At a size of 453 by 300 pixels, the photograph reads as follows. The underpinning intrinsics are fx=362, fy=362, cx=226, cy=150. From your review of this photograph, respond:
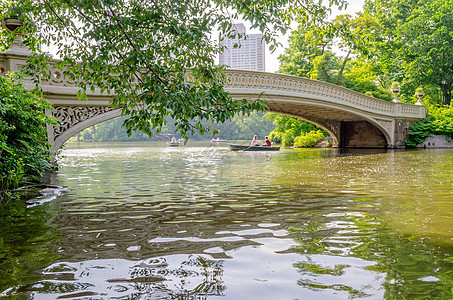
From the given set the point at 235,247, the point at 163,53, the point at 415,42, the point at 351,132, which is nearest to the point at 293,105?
the point at 351,132

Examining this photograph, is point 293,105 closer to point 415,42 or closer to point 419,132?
point 419,132

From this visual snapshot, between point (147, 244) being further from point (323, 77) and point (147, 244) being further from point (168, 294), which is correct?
point (323, 77)

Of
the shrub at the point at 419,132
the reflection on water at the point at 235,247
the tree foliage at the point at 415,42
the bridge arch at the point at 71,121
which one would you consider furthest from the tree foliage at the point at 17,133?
the tree foliage at the point at 415,42

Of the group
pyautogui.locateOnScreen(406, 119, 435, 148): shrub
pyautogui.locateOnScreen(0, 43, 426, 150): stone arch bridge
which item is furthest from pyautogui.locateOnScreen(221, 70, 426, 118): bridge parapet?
pyautogui.locateOnScreen(406, 119, 435, 148): shrub

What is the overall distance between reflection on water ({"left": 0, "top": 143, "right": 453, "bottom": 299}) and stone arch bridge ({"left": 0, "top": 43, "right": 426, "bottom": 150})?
1.21m

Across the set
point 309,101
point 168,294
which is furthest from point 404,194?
point 309,101

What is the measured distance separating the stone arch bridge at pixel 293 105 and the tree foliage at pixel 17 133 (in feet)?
6.89

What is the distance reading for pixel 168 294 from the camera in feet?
6.10

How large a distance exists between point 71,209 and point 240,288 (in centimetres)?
296

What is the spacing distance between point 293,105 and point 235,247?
14.2 m

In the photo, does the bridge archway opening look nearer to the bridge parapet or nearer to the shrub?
the shrub

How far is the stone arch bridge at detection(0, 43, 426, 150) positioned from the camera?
8.82m

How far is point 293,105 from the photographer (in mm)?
16297

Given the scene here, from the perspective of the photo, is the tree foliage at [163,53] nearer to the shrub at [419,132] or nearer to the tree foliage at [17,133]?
the tree foliage at [17,133]
